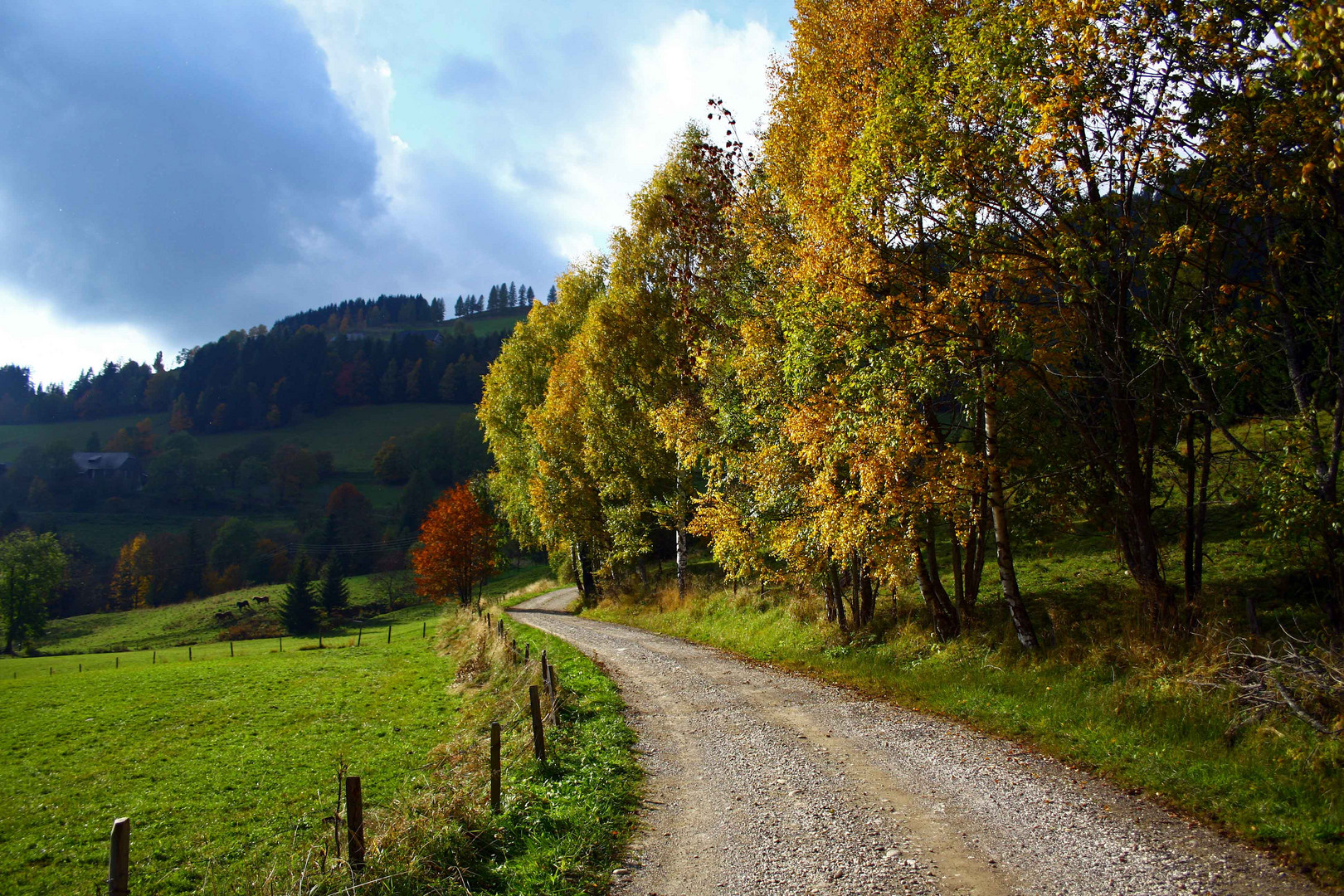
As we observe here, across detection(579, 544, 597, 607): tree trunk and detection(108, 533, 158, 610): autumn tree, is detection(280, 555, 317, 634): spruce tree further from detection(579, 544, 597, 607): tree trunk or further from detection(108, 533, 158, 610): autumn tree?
detection(108, 533, 158, 610): autumn tree

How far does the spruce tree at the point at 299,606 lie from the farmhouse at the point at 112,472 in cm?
10300

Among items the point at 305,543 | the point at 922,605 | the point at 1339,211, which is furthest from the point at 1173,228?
the point at 305,543

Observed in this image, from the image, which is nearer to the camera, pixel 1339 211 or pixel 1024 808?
pixel 1024 808

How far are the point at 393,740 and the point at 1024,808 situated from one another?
15.4m

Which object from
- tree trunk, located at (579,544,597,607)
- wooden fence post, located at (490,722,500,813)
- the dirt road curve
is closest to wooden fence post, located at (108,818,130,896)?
wooden fence post, located at (490,722,500,813)

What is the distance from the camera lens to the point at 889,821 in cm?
757

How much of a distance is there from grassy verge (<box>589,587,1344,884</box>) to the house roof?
601 ft

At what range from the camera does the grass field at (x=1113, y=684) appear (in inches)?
279

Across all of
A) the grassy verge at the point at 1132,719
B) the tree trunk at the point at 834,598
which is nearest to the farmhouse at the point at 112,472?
the tree trunk at the point at 834,598

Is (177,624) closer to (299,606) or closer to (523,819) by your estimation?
(299,606)

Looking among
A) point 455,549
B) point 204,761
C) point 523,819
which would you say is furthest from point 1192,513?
point 455,549

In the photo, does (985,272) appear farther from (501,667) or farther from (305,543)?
(305,543)

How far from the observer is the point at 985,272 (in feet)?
36.4

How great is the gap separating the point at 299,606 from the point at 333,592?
626cm
